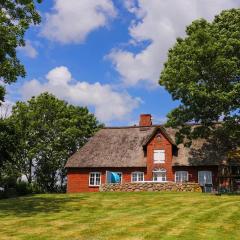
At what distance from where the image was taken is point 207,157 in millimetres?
46500

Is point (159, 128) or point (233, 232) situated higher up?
point (159, 128)

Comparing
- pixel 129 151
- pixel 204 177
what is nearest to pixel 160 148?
pixel 129 151

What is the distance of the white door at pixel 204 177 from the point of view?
154 feet

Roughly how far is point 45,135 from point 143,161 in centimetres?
2151

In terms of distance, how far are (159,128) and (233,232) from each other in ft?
112

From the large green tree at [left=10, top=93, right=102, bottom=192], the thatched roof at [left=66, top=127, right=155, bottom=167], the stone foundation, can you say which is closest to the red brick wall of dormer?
the thatched roof at [left=66, top=127, right=155, bottom=167]

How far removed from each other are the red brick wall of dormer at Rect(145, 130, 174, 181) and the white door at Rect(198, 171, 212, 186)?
10.2 feet

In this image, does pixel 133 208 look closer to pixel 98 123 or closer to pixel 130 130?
pixel 130 130

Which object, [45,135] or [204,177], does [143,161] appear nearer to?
[204,177]

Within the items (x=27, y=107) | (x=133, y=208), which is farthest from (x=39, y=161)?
(x=133, y=208)

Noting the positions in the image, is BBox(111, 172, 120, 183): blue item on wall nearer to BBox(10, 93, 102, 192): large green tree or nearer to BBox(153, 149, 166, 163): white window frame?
BBox(153, 149, 166, 163): white window frame

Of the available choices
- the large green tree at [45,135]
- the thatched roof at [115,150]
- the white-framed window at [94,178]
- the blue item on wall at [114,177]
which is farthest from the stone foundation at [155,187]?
the large green tree at [45,135]

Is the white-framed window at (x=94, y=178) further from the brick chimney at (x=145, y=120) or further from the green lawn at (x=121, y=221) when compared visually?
the green lawn at (x=121, y=221)

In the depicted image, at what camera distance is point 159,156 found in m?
49.2
